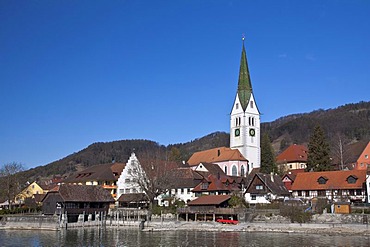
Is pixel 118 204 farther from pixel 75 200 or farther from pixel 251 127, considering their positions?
pixel 251 127

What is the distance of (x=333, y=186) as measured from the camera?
67.6m

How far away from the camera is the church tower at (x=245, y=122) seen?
96.6 m

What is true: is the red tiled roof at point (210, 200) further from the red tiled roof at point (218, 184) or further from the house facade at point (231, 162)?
the house facade at point (231, 162)

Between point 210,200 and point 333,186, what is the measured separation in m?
18.4

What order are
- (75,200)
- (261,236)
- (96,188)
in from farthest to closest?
(96,188)
(75,200)
(261,236)

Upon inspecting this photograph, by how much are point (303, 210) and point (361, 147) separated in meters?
40.4

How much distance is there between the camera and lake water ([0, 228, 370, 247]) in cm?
4762

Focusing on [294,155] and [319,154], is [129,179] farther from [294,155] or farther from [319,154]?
[294,155]

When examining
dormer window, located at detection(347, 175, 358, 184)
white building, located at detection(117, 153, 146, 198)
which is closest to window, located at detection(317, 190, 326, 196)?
dormer window, located at detection(347, 175, 358, 184)

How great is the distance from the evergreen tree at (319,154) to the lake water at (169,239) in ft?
82.4

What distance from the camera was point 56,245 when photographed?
47594mm

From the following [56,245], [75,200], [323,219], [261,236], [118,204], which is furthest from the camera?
[118,204]

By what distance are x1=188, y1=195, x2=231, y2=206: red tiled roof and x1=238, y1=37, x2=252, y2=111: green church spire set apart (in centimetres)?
3468

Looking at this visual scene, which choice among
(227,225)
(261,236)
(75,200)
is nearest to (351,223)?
(261,236)
